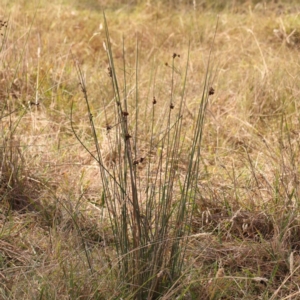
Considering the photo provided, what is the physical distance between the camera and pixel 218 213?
2396 mm

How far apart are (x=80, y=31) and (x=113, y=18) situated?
62 centimetres

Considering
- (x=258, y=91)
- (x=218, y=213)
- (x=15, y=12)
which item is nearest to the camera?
(x=218, y=213)

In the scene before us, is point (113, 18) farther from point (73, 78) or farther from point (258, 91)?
point (258, 91)

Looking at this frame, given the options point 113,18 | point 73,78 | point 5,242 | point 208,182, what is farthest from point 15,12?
point 5,242

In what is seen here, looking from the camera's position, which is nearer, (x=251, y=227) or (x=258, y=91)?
(x=251, y=227)

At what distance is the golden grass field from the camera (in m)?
1.82

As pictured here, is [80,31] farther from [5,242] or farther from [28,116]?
[5,242]

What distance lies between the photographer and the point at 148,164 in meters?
2.16

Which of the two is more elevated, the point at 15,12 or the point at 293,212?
the point at 15,12

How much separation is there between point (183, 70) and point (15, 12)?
3.76 feet

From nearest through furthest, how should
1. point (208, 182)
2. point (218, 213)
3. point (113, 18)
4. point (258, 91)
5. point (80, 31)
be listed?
point (218, 213), point (208, 182), point (258, 91), point (80, 31), point (113, 18)

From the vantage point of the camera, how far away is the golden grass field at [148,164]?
1.82m

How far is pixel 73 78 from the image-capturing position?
3.85 m

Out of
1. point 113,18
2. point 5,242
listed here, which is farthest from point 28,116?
point 113,18
